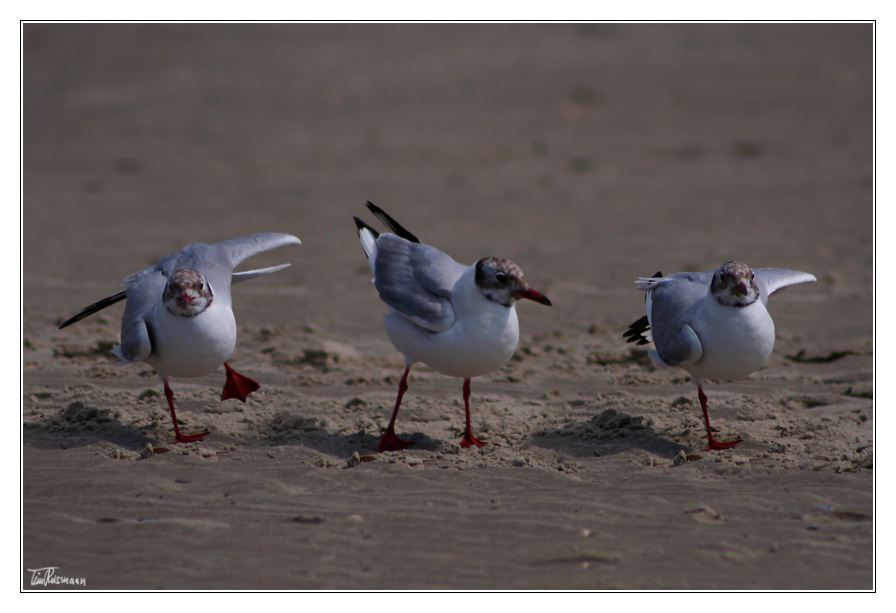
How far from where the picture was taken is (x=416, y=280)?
569 centimetres

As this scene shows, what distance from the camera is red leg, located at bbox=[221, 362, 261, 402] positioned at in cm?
627

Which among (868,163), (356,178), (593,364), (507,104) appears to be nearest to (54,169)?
(356,178)

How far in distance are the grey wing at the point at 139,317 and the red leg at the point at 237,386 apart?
706mm

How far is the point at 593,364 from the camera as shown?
23.9ft

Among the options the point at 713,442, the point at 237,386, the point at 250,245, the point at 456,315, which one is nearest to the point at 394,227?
the point at 250,245

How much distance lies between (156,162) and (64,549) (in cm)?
1081

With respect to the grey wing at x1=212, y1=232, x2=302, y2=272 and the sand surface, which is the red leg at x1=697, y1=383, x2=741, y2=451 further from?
the grey wing at x1=212, y1=232, x2=302, y2=272

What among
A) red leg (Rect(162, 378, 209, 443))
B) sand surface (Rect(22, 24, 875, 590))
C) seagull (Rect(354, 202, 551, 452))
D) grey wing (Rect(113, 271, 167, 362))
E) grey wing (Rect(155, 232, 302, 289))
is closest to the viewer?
sand surface (Rect(22, 24, 875, 590))

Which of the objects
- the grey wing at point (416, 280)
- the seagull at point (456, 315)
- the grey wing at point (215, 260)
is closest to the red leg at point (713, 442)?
the seagull at point (456, 315)

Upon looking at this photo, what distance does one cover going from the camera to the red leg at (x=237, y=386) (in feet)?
20.6

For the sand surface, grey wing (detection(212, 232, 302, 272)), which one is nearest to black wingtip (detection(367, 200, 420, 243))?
grey wing (detection(212, 232, 302, 272))

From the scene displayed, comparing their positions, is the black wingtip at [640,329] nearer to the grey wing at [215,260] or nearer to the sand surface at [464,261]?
the sand surface at [464,261]

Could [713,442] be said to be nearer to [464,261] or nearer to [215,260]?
[215,260]

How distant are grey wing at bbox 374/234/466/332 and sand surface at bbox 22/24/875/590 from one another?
0.84 m
